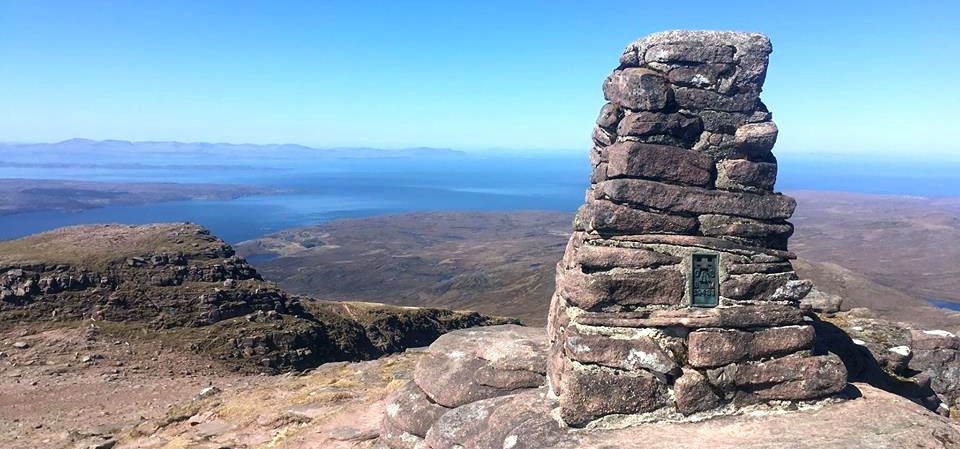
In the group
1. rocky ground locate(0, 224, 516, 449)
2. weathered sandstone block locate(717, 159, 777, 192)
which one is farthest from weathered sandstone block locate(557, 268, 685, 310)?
rocky ground locate(0, 224, 516, 449)

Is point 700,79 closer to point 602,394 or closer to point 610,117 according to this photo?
point 610,117

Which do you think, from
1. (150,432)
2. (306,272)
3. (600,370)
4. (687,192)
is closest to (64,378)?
(150,432)

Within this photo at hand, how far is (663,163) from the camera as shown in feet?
35.7

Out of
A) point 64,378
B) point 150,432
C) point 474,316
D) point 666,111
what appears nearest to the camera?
point 666,111

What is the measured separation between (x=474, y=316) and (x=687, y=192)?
114 ft

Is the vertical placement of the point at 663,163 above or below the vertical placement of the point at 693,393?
above

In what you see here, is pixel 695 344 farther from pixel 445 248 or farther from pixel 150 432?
pixel 445 248

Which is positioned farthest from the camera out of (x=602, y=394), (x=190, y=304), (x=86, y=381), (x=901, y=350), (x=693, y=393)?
(x=190, y=304)

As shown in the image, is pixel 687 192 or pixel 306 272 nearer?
pixel 687 192

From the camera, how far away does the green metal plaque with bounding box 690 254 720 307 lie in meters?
10.7

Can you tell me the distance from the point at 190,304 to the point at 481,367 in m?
24.2

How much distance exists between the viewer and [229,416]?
18.6 metres

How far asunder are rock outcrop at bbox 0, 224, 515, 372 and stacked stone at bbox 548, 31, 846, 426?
854 inches

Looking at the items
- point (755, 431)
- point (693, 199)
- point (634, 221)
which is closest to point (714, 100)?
point (693, 199)
